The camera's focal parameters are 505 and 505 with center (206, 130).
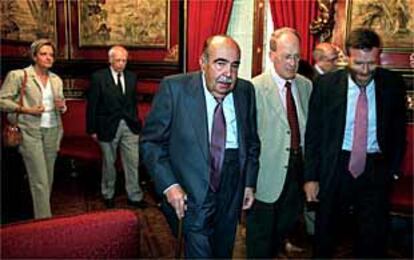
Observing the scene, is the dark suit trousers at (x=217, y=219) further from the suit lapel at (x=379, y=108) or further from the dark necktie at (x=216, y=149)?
the suit lapel at (x=379, y=108)

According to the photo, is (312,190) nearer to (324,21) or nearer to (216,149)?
(216,149)

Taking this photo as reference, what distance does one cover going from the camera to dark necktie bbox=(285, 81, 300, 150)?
2891 mm

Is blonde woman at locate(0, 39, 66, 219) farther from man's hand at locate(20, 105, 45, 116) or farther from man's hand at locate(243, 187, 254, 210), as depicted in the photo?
man's hand at locate(243, 187, 254, 210)

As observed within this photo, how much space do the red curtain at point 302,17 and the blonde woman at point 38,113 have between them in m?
2.52

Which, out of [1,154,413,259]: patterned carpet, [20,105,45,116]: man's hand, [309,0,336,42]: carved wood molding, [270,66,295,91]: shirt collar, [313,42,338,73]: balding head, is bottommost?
[1,154,413,259]: patterned carpet

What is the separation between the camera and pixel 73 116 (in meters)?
6.77

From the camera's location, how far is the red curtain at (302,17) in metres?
5.18

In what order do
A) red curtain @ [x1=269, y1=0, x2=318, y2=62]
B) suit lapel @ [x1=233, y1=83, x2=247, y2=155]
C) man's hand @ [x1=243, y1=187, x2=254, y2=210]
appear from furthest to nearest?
red curtain @ [x1=269, y1=0, x2=318, y2=62] < man's hand @ [x1=243, y1=187, x2=254, y2=210] < suit lapel @ [x1=233, y1=83, x2=247, y2=155]

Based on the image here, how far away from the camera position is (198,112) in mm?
2428

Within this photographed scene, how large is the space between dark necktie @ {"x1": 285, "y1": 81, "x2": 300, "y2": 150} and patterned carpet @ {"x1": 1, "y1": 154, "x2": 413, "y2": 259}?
1192 mm

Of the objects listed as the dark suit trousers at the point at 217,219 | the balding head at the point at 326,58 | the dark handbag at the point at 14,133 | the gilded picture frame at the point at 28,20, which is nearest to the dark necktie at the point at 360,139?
the dark suit trousers at the point at 217,219

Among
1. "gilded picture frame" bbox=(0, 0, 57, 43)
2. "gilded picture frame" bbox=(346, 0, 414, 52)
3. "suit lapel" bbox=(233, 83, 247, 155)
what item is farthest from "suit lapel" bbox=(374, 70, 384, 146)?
"gilded picture frame" bbox=(0, 0, 57, 43)

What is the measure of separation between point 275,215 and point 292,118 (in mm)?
575

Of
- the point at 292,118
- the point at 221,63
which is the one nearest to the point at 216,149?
the point at 221,63
